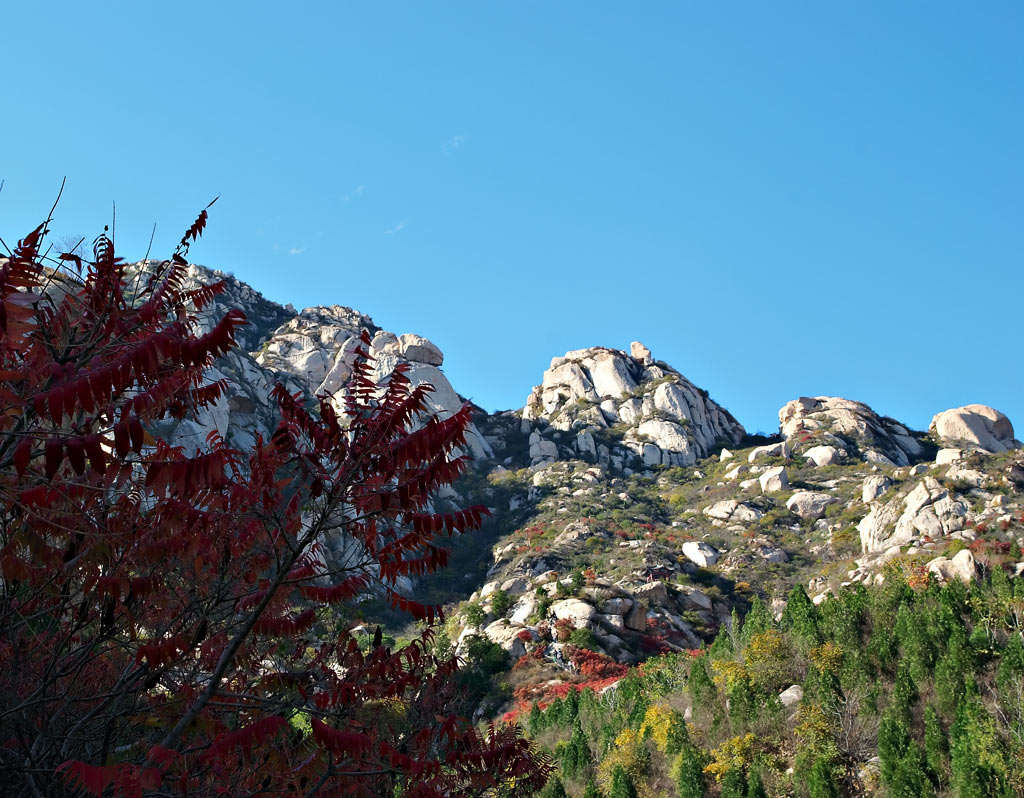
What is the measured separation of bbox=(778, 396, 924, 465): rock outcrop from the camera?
256 feet

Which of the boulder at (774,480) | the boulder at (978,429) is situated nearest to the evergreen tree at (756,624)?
the boulder at (774,480)

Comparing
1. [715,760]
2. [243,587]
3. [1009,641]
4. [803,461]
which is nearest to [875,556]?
[1009,641]

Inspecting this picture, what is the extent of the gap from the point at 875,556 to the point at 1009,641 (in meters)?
22.0

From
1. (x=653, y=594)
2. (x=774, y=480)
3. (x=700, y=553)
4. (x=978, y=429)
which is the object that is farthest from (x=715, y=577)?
(x=978, y=429)

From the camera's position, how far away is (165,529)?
19.8 ft

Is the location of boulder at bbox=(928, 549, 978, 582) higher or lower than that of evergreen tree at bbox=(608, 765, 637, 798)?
higher

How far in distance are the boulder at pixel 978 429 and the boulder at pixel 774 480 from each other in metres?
28.3

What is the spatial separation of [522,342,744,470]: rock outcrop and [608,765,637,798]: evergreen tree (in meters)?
54.9

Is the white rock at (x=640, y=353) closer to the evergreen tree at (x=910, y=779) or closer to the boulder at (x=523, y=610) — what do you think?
the boulder at (x=523, y=610)

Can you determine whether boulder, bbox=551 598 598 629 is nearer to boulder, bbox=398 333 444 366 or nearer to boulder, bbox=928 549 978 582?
boulder, bbox=928 549 978 582

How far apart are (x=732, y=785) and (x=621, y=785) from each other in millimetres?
3857

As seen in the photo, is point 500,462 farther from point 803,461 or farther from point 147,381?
point 147,381

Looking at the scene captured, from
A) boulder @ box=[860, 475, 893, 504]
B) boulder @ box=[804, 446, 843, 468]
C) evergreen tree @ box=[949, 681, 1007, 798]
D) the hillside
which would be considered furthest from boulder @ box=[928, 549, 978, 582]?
boulder @ box=[804, 446, 843, 468]

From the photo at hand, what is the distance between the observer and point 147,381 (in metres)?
5.35
